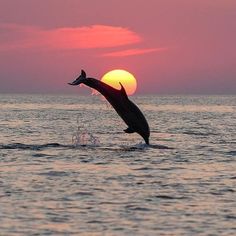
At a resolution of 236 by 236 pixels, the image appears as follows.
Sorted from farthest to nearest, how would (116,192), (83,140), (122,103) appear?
(83,140) → (122,103) → (116,192)

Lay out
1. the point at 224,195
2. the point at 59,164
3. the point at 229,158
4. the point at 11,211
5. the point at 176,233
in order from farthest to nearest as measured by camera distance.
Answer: the point at 229,158 → the point at 59,164 → the point at 224,195 → the point at 11,211 → the point at 176,233

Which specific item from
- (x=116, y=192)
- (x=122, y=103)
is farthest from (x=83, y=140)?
(x=116, y=192)

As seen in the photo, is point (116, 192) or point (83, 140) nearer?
point (116, 192)

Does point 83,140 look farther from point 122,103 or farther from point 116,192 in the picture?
point 116,192

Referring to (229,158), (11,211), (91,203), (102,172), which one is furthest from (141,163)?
(11,211)

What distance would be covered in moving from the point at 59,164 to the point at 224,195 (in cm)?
1097

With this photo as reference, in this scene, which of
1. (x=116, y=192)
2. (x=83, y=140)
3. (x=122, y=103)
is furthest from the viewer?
(x=83, y=140)

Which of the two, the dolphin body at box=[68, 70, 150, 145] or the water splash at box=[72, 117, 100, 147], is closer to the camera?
the dolphin body at box=[68, 70, 150, 145]

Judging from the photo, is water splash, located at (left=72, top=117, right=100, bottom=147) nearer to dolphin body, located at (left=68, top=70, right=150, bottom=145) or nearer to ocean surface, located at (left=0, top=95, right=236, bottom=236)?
dolphin body, located at (left=68, top=70, right=150, bottom=145)

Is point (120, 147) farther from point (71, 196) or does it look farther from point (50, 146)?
point (71, 196)

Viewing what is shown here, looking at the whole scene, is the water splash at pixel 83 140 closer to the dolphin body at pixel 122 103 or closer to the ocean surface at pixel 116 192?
the dolphin body at pixel 122 103

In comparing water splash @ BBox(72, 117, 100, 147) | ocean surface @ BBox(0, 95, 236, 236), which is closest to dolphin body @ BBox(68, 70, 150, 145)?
ocean surface @ BBox(0, 95, 236, 236)

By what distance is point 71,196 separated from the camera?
23141mm

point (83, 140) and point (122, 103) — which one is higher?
point (122, 103)
